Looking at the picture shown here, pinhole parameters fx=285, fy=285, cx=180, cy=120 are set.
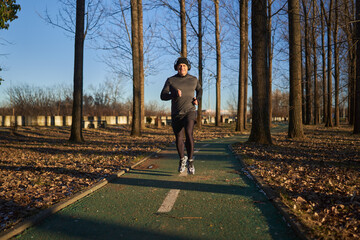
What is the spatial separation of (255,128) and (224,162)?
4.69 m

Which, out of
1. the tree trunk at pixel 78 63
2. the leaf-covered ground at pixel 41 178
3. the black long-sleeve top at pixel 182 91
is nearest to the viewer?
the leaf-covered ground at pixel 41 178

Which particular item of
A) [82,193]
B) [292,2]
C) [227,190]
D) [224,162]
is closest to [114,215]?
[82,193]

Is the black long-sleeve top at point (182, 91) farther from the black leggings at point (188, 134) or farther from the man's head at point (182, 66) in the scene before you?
the black leggings at point (188, 134)

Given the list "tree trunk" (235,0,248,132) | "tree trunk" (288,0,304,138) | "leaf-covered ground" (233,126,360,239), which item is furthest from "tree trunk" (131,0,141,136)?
"leaf-covered ground" (233,126,360,239)

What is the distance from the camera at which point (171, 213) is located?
364cm

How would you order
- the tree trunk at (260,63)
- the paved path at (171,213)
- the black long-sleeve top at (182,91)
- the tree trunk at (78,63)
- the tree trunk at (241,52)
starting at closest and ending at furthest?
the paved path at (171,213) < the black long-sleeve top at (182,91) < the tree trunk at (260,63) < the tree trunk at (78,63) < the tree trunk at (241,52)

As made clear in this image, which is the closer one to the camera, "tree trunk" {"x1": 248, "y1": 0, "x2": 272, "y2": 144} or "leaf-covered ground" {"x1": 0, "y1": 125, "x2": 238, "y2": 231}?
"leaf-covered ground" {"x1": 0, "y1": 125, "x2": 238, "y2": 231}

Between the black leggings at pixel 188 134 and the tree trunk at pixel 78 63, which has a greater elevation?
the tree trunk at pixel 78 63

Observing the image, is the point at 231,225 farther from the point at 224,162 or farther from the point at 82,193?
the point at 224,162

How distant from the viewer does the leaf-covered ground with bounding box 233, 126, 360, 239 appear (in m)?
3.10

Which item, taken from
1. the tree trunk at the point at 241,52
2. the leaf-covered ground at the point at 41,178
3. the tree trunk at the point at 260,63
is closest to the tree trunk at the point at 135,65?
the tree trunk at the point at 260,63

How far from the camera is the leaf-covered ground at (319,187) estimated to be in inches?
122

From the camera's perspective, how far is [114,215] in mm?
3625

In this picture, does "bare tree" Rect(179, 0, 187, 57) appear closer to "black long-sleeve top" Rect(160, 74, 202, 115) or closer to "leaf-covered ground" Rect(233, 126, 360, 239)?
"leaf-covered ground" Rect(233, 126, 360, 239)
